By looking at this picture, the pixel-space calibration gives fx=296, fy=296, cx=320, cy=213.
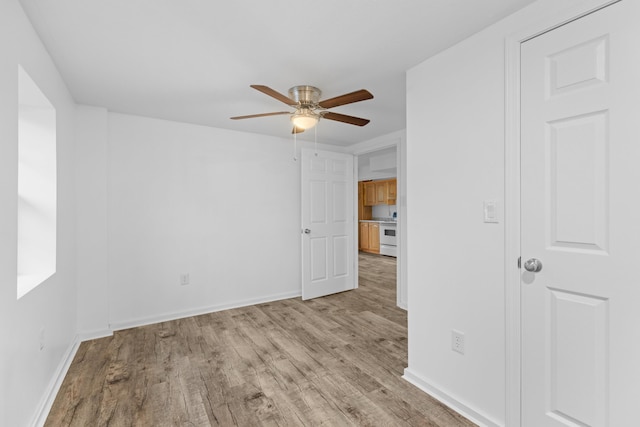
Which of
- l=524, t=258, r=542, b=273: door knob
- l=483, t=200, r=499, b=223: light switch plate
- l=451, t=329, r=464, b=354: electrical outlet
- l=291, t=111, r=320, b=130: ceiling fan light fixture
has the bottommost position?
l=451, t=329, r=464, b=354: electrical outlet

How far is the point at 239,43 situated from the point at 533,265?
2095 mm

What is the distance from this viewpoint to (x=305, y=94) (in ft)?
8.06

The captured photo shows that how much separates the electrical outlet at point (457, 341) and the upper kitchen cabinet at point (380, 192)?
21.3ft

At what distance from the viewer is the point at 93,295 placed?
2.93 m

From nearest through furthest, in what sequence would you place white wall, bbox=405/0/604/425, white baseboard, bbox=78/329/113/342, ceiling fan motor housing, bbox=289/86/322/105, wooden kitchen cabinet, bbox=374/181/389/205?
white wall, bbox=405/0/604/425
ceiling fan motor housing, bbox=289/86/322/105
white baseboard, bbox=78/329/113/342
wooden kitchen cabinet, bbox=374/181/389/205

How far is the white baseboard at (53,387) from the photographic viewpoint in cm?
172

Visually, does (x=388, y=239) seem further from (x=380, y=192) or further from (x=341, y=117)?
(x=341, y=117)

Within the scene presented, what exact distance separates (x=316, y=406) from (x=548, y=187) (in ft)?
5.97

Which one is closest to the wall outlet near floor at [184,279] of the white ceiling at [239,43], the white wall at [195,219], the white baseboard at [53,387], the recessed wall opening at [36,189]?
the white wall at [195,219]

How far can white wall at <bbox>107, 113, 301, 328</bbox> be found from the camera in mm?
3191

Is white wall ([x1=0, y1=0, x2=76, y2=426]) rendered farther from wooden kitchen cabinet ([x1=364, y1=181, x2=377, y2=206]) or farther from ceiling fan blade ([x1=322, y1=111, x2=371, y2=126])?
wooden kitchen cabinet ([x1=364, y1=181, x2=377, y2=206])

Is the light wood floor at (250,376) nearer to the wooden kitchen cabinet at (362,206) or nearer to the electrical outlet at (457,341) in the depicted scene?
the electrical outlet at (457,341)

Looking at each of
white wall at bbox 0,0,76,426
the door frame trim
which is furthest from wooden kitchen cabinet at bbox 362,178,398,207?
white wall at bbox 0,0,76,426

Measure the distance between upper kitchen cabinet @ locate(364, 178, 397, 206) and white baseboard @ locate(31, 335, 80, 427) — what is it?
282 inches
